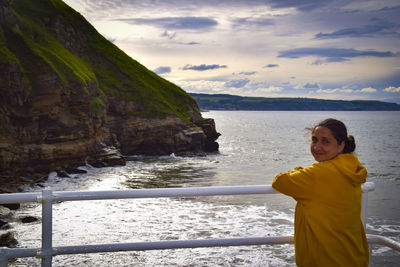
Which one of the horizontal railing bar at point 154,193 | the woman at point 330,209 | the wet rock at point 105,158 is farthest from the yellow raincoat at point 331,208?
the wet rock at point 105,158

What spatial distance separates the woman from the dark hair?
112 mm

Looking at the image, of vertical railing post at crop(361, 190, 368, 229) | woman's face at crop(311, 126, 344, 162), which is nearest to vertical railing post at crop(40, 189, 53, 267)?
woman's face at crop(311, 126, 344, 162)

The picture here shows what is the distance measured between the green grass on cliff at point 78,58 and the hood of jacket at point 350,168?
2398cm

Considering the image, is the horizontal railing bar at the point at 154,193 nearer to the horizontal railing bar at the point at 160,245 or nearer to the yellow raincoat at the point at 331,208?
the yellow raincoat at the point at 331,208

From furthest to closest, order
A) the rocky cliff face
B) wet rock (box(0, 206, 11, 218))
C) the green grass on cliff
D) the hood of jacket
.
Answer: the green grass on cliff
the rocky cliff face
wet rock (box(0, 206, 11, 218))
the hood of jacket

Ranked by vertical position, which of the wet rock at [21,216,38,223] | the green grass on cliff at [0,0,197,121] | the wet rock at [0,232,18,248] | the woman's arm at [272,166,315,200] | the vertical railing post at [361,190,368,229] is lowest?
the wet rock at [21,216,38,223]

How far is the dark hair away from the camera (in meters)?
3.02

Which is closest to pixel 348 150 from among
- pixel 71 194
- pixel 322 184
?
pixel 322 184

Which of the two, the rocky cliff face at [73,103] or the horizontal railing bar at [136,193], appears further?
the rocky cliff face at [73,103]

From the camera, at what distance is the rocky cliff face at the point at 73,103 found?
74.6ft

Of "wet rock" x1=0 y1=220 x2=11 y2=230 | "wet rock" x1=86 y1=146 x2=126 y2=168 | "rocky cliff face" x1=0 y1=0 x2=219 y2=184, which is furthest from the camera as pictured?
"wet rock" x1=86 y1=146 x2=126 y2=168

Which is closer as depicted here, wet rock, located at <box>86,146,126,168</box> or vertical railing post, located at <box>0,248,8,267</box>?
vertical railing post, located at <box>0,248,8,267</box>

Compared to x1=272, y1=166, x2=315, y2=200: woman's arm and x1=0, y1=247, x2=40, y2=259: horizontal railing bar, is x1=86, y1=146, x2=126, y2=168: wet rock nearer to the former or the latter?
x1=0, y1=247, x2=40, y2=259: horizontal railing bar

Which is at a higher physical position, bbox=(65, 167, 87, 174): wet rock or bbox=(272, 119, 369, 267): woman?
bbox=(272, 119, 369, 267): woman
